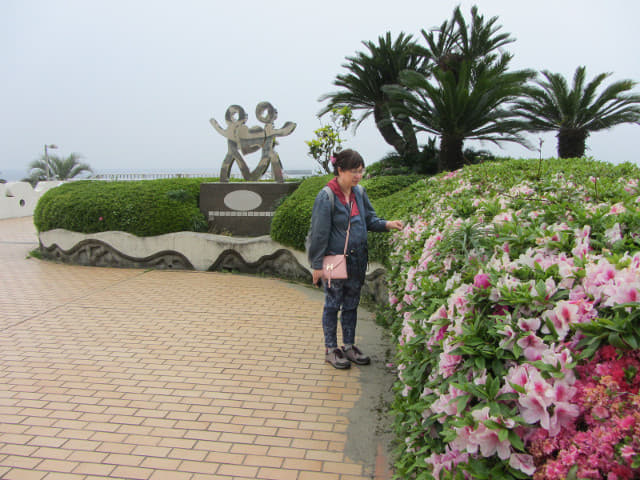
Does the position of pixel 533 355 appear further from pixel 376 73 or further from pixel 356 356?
pixel 376 73

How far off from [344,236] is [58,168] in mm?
27781

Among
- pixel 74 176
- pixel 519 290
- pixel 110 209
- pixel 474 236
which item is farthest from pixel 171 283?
pixel 74 176

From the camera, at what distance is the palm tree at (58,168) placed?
26531 mm

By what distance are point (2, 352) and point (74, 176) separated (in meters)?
25.1

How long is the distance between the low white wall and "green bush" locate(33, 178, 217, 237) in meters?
9.48

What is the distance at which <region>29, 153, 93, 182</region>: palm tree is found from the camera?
26.5 meters

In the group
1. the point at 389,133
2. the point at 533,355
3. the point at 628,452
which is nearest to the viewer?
the point at 628,452

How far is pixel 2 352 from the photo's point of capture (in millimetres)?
4277

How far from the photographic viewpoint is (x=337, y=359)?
3.85 metres

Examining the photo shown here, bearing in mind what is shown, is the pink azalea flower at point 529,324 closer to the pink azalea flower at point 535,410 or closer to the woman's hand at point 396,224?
the pink azalea flower at point 535,410

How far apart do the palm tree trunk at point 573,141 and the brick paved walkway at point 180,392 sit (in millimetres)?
7169

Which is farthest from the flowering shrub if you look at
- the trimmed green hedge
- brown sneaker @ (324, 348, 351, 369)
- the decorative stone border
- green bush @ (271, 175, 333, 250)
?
the decorative stone border

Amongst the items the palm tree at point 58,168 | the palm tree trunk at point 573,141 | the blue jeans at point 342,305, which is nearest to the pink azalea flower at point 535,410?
the blue jeans at point 342,305

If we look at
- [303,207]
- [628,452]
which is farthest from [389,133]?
[628,452]
